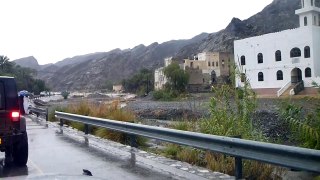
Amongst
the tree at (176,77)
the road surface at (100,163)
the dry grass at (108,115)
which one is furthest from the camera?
the tree at (176,77)

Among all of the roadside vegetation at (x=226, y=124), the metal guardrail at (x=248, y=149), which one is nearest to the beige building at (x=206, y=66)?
the roadside vegetation at (x=226, y=124)

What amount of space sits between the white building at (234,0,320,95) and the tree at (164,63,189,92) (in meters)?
23.3

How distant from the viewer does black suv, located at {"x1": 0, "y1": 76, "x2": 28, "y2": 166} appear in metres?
9.12

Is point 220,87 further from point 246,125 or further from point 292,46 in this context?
point 292,46

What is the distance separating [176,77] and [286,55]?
32.2 meters

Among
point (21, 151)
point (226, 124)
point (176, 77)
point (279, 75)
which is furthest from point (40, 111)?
point (176, 77)

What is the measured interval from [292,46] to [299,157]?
52269 mm

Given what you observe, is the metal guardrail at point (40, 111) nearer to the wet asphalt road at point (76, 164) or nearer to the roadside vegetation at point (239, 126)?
the wet asphalt road at point (76, 164)

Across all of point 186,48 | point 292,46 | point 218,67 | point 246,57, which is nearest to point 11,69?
point 218,67

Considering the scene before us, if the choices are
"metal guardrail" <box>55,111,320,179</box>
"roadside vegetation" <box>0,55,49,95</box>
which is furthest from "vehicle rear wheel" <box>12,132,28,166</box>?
"roadside vegetation" <box>0,55,49,95</box>

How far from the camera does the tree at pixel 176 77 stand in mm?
85062

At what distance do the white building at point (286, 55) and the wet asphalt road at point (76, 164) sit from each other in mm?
43633

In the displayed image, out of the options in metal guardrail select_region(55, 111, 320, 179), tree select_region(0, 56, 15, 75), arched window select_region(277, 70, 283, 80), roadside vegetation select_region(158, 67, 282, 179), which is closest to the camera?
metal guardrail select_region(55, 111, 320, 179)

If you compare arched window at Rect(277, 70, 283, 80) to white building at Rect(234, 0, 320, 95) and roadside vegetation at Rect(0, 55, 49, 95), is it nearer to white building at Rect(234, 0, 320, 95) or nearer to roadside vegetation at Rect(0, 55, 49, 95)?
white building at Rect(234, 0, 320, 95)
